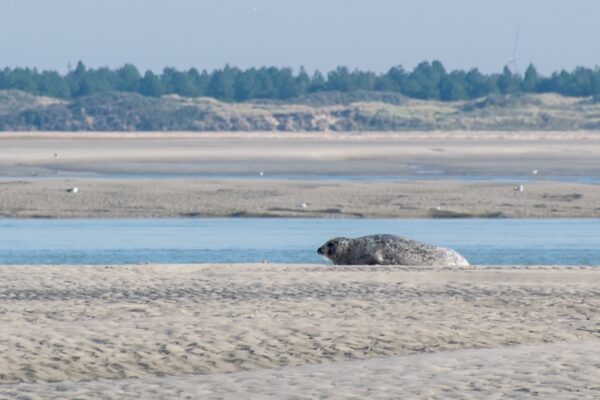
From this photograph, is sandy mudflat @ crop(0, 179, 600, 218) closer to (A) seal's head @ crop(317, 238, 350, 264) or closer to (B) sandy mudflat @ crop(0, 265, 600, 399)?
(A) seal's head @ crop(317, 238, 350, 264)

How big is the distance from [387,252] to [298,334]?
24.7ft

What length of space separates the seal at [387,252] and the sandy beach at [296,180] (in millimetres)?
8925

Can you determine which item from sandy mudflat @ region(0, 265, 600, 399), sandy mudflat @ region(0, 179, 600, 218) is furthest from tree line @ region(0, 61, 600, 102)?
sandy mudflat @ region(0, 265, 600, 399)

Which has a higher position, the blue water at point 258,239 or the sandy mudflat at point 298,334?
the sandy mudflat at point 298,334

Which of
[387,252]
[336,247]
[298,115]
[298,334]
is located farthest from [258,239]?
[298,115]

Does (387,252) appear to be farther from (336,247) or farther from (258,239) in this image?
(258,239)

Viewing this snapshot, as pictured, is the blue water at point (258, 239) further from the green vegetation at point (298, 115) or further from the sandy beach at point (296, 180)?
the green vegetation at point (298, 115)

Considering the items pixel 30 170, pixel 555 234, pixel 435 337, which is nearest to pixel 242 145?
pixel 30 170

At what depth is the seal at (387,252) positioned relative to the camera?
1927cm

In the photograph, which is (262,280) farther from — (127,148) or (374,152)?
(127,148)

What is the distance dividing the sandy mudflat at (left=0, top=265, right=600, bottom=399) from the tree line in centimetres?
9241

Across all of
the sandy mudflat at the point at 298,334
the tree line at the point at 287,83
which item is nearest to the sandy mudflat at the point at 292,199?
the sandy mudflat at the point at 298,334

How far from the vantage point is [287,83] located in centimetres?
11725

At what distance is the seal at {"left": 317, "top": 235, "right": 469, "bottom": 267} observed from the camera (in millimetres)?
19266
